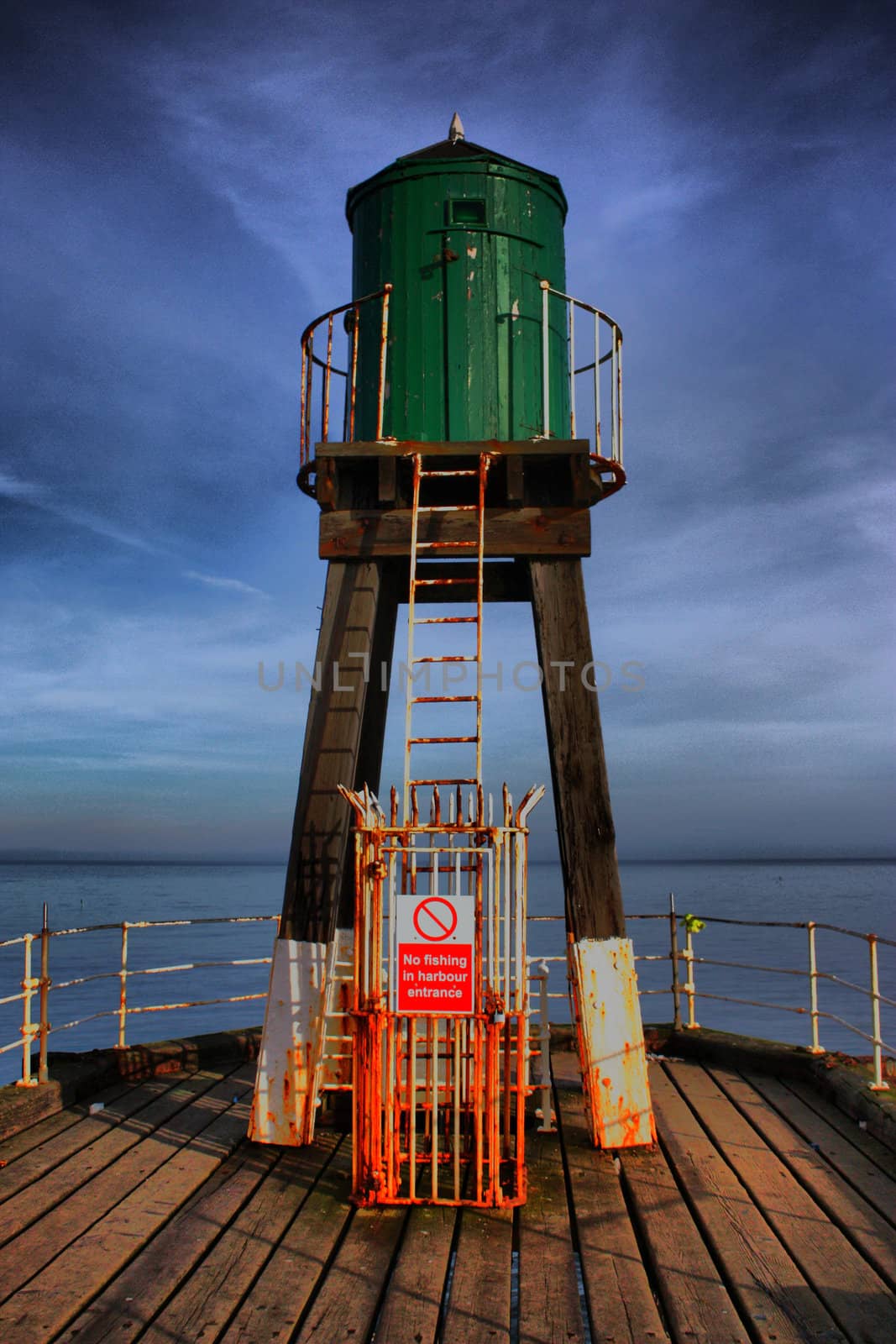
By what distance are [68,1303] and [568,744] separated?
4468 millimetres

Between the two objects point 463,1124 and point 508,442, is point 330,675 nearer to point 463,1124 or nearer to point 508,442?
point 508,442

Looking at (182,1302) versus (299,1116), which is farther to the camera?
(299,1116)

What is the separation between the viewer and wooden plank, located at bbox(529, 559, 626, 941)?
7195 mm

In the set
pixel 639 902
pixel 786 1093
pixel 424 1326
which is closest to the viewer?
pixel 424 1326

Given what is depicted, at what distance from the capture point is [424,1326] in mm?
4258

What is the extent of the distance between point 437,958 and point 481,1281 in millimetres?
1547

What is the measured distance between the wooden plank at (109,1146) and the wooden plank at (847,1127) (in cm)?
453

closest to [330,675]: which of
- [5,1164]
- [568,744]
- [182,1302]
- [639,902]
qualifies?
[568,744]

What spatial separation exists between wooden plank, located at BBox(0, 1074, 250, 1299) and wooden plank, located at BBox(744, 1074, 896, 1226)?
399cm

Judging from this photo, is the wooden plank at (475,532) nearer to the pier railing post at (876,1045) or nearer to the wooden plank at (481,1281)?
the pier railing post at (876,1045)

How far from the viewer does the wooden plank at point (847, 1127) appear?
629cm

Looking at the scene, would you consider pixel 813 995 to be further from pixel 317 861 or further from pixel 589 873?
pixel 317 861

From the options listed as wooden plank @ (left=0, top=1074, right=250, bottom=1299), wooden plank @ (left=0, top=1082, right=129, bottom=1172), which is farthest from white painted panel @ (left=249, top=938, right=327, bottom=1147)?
wooden plank @ (left=0, top=1082, right=129, bottom=1172)

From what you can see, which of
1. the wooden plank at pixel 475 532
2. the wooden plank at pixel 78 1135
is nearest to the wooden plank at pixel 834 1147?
the wooden plank at pixel 475 532
